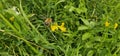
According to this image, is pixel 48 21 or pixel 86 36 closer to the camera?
pixel 86 36

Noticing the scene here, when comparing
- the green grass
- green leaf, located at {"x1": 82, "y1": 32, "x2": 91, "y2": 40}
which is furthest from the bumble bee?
green leaf, located at {"x1": 82, "y1": 32, "x2": 91, "y2": 40}

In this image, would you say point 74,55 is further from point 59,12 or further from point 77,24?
point 59,12

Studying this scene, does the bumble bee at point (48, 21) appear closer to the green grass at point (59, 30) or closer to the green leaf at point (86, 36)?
the green grass at point (59, 30)

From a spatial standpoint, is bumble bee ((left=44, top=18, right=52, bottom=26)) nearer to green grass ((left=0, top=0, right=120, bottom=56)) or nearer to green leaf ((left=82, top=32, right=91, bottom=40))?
green grass ((left=0, top=0, right=120, bottom=56))

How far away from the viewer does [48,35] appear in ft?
7.16

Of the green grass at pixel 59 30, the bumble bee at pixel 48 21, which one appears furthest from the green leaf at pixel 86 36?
the bumble bee at pixel 48 21

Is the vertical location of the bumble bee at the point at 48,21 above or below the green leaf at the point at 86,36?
above

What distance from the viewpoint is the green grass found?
81.6 inches

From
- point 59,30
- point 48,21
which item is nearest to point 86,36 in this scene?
point 59,30

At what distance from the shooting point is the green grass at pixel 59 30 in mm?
2072

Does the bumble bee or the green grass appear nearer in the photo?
the green grass

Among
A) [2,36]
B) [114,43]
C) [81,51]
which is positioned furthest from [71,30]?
[2,36]

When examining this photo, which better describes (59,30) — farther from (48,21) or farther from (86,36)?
(86,36)

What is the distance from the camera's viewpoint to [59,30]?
219 cm
